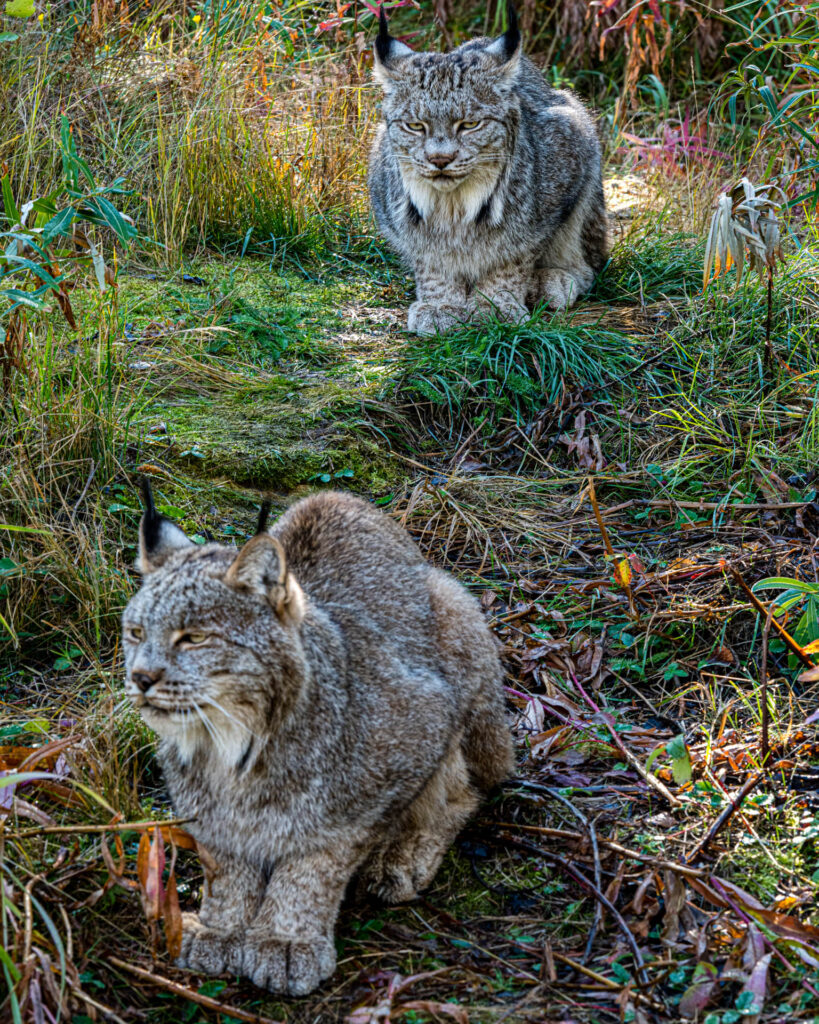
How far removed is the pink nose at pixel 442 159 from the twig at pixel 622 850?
3624 mm

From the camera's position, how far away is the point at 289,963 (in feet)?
9.72

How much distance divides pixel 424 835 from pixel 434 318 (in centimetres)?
342

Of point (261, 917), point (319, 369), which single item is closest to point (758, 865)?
point (261, 917)

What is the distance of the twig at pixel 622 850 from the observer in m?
3.18

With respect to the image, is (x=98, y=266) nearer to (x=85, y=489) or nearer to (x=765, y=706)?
(x=85, y=489)

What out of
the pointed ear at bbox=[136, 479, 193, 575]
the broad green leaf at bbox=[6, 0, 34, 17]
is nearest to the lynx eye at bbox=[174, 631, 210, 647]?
the pointed ear at bbox=[136, 479, 193, 575]

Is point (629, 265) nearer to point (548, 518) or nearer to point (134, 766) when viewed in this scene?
point (548, 518)

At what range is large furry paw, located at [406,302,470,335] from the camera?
628cm

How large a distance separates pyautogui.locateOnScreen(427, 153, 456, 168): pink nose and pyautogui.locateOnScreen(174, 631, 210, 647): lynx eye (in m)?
3.79

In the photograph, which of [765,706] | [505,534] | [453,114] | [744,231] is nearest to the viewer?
[765,706]

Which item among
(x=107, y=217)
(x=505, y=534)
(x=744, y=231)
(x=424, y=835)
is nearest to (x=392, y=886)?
(x=424, y=835)

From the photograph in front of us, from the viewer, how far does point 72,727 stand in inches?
139

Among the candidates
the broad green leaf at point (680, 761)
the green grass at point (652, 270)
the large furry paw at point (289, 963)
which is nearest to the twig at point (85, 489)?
the large furry paw at point (289, 963)

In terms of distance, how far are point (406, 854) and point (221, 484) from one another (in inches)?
81.5
